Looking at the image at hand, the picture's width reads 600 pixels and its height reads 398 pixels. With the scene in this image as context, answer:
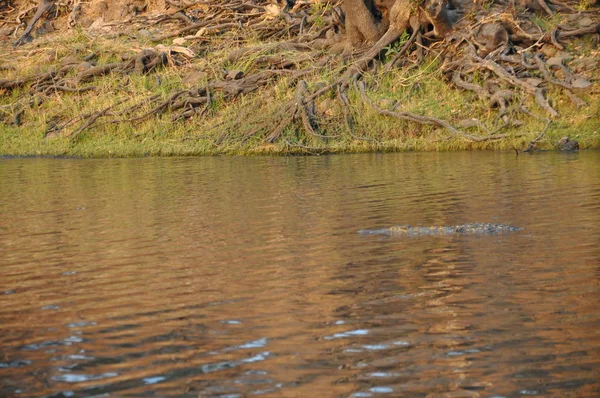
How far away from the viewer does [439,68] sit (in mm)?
22859

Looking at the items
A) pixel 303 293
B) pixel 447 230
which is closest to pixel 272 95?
pixel 447 230

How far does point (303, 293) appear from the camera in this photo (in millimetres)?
7551

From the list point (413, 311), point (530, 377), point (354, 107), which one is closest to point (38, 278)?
point (413, 311)

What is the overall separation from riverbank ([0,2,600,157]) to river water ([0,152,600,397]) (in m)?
6.67

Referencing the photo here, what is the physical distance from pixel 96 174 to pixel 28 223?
20.7 ft

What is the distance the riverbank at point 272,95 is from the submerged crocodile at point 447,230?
9.95 metres

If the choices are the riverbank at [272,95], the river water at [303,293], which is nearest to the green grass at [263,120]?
the riverbank at [272,95]

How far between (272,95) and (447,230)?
Answer: 13.4 meters

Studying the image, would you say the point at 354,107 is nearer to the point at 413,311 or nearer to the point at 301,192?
the point at 301,192

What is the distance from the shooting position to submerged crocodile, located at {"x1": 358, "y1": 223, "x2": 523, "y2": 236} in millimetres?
9961

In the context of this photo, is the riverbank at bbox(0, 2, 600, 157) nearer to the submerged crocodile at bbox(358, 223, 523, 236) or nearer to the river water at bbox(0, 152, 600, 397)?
the river water at bbox(0, 152, 600, 397)

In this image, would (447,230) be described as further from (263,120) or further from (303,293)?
(263,120)

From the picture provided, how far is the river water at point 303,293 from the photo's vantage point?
558 centimetres

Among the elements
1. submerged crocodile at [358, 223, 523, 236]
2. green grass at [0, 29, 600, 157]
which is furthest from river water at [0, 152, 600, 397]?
green grass at [0, 29, 600, 157]
